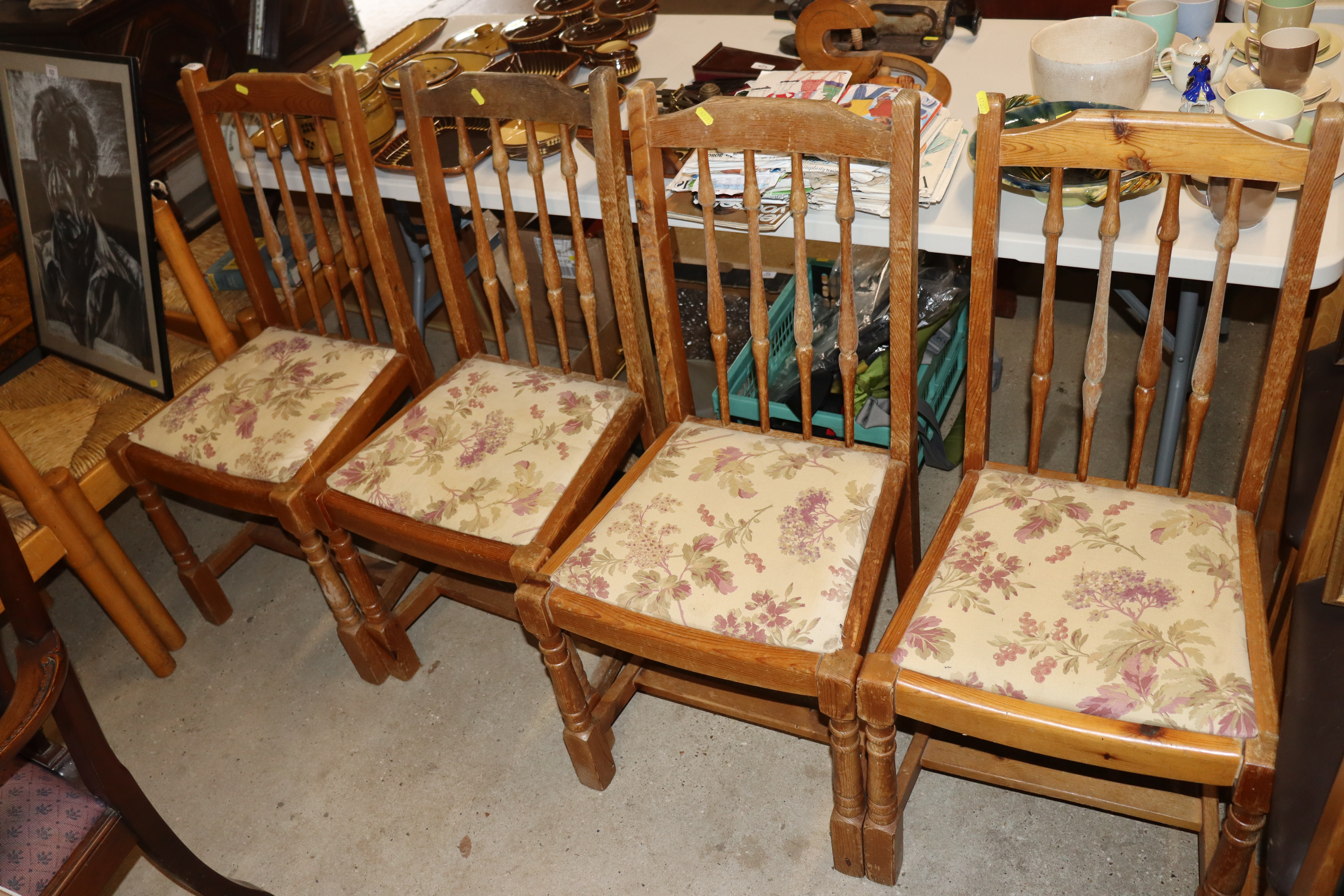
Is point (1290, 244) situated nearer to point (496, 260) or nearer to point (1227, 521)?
point (1227, 521)

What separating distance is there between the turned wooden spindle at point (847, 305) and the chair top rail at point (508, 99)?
0.40 meters

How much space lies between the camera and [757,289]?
4.75ft

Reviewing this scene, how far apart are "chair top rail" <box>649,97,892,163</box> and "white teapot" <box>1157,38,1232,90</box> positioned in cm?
66

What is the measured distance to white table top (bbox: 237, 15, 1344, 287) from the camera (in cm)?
131

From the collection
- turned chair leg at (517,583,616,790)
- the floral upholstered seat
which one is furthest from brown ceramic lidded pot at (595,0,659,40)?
the floral upholstered seat

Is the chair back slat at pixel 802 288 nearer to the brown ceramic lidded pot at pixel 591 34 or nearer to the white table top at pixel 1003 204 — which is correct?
the white table top at pixel 1003 204

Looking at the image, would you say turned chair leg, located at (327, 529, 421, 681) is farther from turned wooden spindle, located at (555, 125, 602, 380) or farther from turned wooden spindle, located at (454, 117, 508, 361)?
turned wooden spindle, located at (555, 125, 602, 380)

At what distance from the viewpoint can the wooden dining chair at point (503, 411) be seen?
58.8 inches

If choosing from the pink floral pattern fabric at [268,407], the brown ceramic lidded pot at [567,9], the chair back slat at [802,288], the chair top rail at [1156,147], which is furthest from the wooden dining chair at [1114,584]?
the brown ceramic lidded pot at [567,9]

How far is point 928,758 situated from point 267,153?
5.10 feet

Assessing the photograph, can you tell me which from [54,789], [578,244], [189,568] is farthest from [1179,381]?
[189,568]

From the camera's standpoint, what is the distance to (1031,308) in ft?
8.34

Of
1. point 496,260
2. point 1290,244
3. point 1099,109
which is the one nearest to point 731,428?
point 1099,109

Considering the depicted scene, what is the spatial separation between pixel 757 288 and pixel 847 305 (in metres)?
0.13
